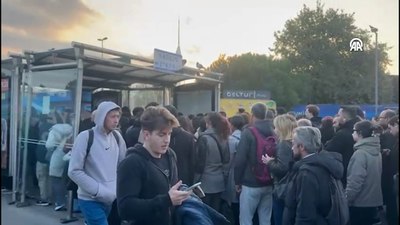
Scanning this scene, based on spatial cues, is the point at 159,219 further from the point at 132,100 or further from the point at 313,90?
the point at 313,90

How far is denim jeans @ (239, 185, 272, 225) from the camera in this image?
5184 mm

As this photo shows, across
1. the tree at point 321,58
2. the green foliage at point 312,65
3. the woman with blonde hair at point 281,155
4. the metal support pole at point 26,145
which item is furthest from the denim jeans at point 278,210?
the tree at point 321,58

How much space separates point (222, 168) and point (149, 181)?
323cm

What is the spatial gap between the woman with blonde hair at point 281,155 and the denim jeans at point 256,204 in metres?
0.33

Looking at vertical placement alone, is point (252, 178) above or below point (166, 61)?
below

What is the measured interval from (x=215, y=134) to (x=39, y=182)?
12.2 feet

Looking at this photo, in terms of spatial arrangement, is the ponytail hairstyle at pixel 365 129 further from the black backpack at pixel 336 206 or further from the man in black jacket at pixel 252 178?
the black backpack at pixel 336 206

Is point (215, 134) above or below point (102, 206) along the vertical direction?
above

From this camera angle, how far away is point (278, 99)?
35219mm

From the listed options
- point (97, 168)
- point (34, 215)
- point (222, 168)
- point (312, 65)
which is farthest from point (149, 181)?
point (312, 65)

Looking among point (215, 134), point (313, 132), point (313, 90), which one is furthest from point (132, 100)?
point (313, 90)

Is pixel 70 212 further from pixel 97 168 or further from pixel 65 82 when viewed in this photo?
pixel 97 168

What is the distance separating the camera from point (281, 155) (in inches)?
178

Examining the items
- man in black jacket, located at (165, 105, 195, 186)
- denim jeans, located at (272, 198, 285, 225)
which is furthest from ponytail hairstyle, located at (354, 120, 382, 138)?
man in black jacket, located at (165, 105, 195, 186)
